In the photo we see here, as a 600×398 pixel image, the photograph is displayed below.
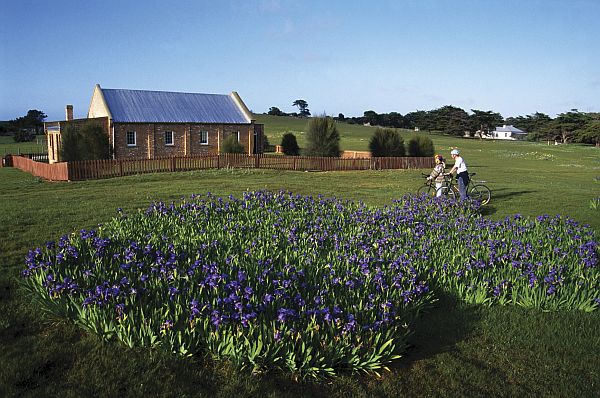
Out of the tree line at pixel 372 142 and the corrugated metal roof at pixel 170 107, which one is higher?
the corrugated metal roof at pixel 170 107

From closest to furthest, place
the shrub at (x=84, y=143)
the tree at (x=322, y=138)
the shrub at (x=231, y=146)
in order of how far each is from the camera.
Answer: the shrub at (x=84, y=143) → the tree at (x=322, y=138) → the shrub at (x=231, y=146)

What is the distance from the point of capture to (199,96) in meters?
47.2

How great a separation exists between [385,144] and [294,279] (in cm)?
3327

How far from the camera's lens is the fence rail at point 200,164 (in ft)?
88.2

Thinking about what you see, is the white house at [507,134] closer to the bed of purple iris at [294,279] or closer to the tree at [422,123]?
the tree at [422,123]

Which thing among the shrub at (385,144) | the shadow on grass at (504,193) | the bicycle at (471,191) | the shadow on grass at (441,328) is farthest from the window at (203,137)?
the shadow on grass at (441,328)

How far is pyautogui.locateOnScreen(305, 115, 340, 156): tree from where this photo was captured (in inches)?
1414

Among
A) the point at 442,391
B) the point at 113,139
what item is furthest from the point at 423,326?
the point at 113,139

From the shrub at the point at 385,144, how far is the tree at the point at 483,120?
9657 cm

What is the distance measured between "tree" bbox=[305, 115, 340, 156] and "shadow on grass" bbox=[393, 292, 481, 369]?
29124mm

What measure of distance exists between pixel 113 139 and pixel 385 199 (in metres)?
28.8

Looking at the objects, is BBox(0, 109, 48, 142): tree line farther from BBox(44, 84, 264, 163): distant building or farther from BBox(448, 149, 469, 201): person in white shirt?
BBox(448, 149, 469, 201): person in white shirt

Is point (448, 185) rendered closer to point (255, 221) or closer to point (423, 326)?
point (255, 221)

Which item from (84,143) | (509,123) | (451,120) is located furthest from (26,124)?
(509,123)
